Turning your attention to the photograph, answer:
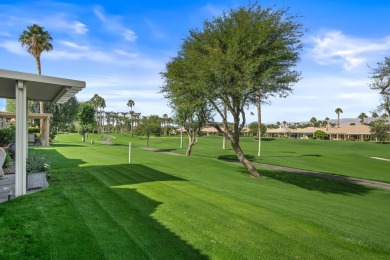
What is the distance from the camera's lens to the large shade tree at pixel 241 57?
51.5ft

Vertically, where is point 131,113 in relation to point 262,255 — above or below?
above

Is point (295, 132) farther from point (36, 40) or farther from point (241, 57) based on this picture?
point (241, 57)

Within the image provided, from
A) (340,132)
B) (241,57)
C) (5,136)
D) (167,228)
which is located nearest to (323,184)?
(241,57)

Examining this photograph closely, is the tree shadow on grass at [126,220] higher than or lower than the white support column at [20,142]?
lower

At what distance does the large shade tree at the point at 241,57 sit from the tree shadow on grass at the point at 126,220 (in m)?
8.44

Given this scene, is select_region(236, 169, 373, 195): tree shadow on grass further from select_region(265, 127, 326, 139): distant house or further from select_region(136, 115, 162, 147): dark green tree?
select_region(265, 127, 326, 139): distant house

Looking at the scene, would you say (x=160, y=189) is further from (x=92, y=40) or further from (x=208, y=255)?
(x=92, y=40)

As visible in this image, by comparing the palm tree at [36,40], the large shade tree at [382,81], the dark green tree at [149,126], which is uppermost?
the palm tree at [36,40]

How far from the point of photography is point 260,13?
54.8ft

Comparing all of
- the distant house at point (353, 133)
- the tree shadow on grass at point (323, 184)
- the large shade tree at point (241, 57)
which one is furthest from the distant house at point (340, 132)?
the large shade tree at point (241, 57)

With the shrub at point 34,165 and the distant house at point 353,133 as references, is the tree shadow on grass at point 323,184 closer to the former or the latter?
the shrub at point 34,165

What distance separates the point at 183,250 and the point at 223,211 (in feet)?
9.20

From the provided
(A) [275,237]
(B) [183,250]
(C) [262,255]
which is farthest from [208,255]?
(A) [275,237]

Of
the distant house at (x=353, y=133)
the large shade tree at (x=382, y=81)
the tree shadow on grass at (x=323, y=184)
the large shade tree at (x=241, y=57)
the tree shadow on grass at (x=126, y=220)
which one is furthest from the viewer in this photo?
the distant house at (x=353, y=133)
